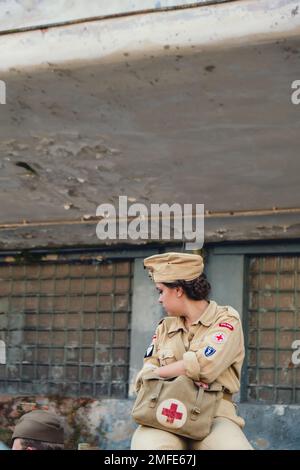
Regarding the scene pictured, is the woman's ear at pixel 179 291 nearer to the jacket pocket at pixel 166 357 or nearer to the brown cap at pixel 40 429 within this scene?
the jacket pocket at pixel 166 357

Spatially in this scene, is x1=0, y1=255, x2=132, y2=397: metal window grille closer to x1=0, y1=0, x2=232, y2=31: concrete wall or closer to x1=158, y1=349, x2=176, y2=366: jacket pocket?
x1=0, y1=0, x2=232, y2=31: concrete wall

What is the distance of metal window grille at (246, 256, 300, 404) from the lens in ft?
26.2

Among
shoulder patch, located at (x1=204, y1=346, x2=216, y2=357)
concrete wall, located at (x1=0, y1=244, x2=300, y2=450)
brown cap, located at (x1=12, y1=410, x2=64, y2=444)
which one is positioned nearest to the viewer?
brown cap, located at (x1=12, y1=410, x2=64, y2=444)

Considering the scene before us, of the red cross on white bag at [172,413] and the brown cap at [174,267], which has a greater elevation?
the brown cap at [174,267]

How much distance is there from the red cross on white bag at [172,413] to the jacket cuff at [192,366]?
173 millimetres

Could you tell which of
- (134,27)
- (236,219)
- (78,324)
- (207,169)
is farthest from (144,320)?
(134,27)

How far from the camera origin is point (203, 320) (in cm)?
448

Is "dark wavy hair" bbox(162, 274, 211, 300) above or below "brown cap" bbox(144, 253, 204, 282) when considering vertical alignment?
below

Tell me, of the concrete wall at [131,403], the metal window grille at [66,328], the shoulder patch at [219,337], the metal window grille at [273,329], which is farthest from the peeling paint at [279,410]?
the shoulder patch at [219,337]

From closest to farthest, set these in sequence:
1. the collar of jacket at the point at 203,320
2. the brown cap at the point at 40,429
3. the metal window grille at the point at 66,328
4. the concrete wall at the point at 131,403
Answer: the brown cap at the point at 40,429
the collar of jacket at the point at 203,320
the concrete wall at the point at 131,403
the metal window grille at the point at 66,328

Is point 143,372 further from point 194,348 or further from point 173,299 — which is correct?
point 173,299

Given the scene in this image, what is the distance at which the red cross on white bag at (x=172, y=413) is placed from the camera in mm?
4117

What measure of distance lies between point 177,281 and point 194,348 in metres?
0.35

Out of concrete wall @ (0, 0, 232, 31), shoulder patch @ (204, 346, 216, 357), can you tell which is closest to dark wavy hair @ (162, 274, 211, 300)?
shoulder patch @ (204, 346, 216, 357)
